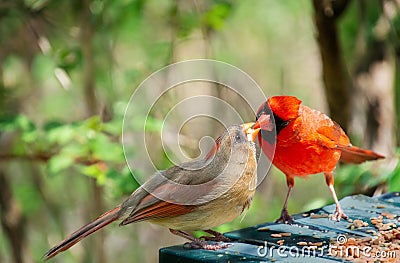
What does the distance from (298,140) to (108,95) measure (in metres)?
2.86

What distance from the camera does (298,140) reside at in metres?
3.43

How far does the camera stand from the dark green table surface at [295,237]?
9.09ft

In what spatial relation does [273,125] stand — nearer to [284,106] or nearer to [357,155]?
[284,106]

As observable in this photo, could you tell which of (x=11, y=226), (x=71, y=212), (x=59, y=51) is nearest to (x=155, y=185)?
(x=59, y=51)

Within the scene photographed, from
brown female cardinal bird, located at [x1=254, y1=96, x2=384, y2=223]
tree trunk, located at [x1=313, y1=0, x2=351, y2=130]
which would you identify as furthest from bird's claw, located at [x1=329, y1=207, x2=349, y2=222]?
tree trunk, located at [x1=313, y1=0, x2=351, y2=130]

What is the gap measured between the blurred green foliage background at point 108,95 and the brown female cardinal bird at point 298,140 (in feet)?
2.83

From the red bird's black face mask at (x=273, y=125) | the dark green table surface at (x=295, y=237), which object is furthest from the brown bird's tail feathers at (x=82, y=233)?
the red bird's black face mask at (x=273, y=125)

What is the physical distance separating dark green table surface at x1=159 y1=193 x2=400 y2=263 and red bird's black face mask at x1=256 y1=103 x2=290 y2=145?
15.4 inches

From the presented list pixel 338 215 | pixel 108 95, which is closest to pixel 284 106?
pixel 338 215

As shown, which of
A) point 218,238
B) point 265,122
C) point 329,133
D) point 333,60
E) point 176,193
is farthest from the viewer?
point 333,60

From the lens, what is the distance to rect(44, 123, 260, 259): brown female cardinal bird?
9.47 feet

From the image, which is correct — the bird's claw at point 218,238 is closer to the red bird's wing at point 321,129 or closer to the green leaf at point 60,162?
the red bird's wing at point 321,129

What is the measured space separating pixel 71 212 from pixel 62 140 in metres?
2.45

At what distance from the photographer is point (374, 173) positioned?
466cm
